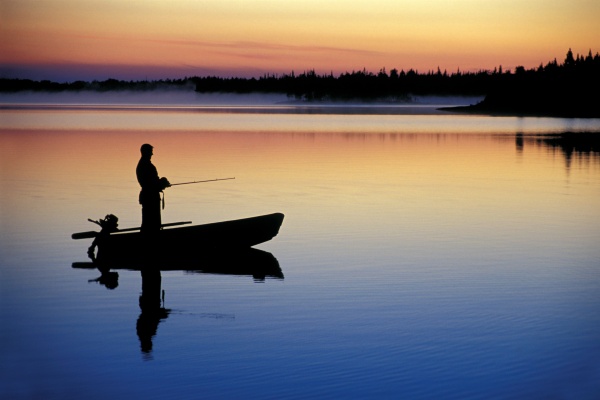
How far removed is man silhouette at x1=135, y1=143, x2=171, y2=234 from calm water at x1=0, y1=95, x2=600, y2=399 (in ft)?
3.62

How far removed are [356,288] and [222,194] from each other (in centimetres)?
1508

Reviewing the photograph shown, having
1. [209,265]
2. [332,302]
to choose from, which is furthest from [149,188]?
[332,302]

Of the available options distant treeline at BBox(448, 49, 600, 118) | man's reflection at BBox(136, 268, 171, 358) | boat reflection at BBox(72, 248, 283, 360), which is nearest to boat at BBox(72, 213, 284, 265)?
boat reflection at BBox(72, 248, 283, 360)

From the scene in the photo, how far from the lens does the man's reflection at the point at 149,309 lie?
11254mm

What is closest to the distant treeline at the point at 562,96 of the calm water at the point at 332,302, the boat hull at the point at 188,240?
the calm water at the point at 332,302

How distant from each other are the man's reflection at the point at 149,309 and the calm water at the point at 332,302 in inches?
4.9

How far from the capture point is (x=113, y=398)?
8.91 meters

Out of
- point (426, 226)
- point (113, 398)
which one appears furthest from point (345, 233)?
point (113, 398)

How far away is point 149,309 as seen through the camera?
1303 cm

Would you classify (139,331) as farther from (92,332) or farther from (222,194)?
(222,194)

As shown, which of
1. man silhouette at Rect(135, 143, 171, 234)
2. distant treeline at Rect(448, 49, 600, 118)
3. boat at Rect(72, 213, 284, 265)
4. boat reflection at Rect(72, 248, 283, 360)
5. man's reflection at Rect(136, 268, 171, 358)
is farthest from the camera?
distant treeline at Rect(448, 49, 600, 118)

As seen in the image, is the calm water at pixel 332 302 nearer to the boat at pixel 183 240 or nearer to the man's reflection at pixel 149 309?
the man's reflection at pixel 149 309

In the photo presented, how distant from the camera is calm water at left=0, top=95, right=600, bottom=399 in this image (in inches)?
374

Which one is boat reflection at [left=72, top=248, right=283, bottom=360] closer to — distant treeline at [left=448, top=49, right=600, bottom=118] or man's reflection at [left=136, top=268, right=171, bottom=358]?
man's reflection at [left=136, top=268, right=171, bottom=358]
